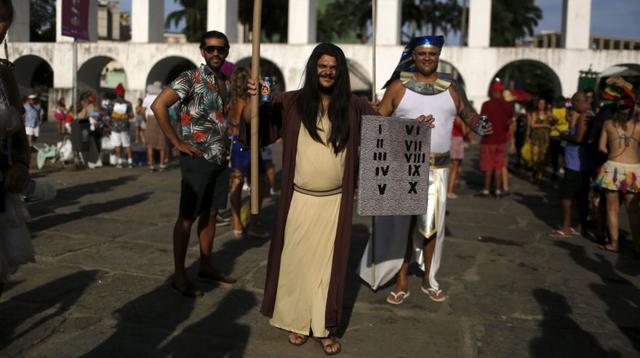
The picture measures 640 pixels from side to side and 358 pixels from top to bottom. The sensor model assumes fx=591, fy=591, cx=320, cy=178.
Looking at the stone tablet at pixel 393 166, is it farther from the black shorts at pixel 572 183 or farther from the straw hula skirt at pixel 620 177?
the black shorts at pixel 572 183

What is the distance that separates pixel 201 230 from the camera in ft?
15.2

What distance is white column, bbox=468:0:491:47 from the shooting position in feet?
92.0

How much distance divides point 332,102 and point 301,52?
88.2 feet

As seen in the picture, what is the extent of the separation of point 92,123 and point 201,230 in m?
8.79

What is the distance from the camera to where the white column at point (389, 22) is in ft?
92.2

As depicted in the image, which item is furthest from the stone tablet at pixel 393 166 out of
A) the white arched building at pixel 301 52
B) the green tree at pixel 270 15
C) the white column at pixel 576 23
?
the green tree at pixel 270 15

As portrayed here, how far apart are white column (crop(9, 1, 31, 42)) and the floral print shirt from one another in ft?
105

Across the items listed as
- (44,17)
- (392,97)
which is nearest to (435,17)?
(44,17)

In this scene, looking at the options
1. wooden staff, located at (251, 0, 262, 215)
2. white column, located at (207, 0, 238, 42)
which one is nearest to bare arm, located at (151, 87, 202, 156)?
wooden staff, located at (251, 0, 262, 215)

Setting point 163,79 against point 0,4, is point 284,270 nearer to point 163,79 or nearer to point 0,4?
point 0,4

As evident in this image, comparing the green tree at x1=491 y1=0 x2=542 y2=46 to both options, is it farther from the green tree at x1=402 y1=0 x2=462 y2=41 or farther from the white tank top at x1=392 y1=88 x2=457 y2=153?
the white tank top at x1=392 y1=88 x2=457 y2=153

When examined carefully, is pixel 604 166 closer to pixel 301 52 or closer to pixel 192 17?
pixel 301 52

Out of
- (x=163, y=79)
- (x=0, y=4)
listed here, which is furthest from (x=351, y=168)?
(x=163, y=79)

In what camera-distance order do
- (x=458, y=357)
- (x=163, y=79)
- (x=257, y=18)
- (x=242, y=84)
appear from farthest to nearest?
(x=163, y=79) < (x=242, y=84) < (x=458, y=357) < (x=257, y=18)
